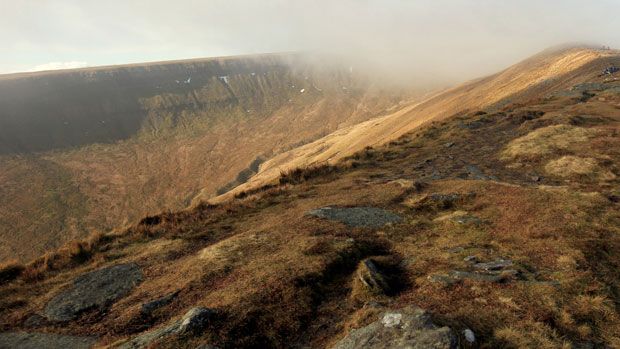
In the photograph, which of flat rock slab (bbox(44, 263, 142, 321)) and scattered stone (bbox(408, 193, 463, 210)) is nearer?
flat rock slab (bbox(44, 263, 142, 321))

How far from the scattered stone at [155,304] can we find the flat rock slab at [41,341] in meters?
1.57

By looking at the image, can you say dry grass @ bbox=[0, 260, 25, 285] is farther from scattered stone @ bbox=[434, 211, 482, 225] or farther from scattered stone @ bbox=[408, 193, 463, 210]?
scattered stone @ bbox=[434, 211, 482, 225]

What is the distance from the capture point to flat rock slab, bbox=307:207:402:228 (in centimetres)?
1941

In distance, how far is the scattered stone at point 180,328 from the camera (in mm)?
10711

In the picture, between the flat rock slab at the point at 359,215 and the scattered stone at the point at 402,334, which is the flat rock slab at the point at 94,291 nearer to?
the flat rock slab at the point at 359,215

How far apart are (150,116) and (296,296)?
176 metres

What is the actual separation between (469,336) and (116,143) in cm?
15641

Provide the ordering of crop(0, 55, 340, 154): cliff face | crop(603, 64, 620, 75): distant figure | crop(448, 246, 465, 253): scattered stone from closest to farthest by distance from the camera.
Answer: crop(448, 246, 465, 253): scattered stone
crop(603, 64, 620, 75): distant figure
crop(0, 55, 340, 154): cliff face

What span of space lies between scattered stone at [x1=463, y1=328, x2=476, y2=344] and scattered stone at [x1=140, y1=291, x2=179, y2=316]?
9411mm

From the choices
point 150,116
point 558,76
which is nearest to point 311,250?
point 558,76

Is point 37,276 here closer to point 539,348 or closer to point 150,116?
point 539,348

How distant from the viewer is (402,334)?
945 centimetres

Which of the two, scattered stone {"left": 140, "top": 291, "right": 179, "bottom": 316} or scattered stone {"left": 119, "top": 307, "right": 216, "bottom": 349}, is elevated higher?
scattered stone {"left": 119, "top": 307, "right": 216, "bottom": 349}

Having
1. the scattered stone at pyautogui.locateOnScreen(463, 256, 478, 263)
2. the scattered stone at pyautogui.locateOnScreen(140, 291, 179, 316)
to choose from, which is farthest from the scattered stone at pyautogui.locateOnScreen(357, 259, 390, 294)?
the scattered stone at pyautogui.locateOnScreen(140, 291, 179, 316)
